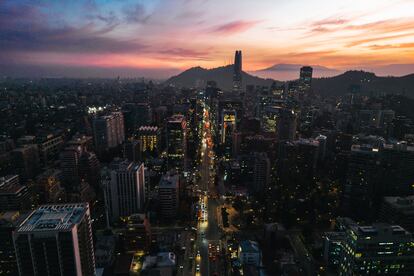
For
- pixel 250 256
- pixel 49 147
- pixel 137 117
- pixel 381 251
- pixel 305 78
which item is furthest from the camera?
pixel 305 78

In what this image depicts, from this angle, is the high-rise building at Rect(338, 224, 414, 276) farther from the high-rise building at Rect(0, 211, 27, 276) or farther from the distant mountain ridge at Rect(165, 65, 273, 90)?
the distant mountain ridge at Rect(165, 65, 273, 90)

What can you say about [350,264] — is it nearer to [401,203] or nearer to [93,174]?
[401,203]

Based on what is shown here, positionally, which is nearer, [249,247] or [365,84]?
[249,247]

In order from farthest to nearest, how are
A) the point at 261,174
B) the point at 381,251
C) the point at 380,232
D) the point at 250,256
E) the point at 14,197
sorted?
1. the point at 261,174
2. the point at 14,197
3. the point at 250,256
4. the point at 381,251
5. the point at 380,232

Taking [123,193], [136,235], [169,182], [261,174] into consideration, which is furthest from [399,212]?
[123,193]

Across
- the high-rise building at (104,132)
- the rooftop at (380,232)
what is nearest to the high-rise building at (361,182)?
the rooftop at (380,232)

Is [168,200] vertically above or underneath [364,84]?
underneath

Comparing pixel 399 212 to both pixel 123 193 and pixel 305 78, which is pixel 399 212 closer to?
pixel 123 193

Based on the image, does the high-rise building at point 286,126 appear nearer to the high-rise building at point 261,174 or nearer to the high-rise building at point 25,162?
the high-rise building at point 261,174

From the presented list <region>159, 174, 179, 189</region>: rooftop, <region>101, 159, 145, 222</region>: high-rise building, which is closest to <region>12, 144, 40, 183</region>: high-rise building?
<region>101, 159, 145, 222</region>: high-rise building
